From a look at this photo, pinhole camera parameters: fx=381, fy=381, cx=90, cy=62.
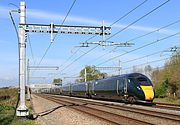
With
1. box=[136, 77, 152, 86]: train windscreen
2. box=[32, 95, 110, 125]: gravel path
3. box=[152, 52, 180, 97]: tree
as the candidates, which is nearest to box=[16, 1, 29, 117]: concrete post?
box=[32, 95, 110, 125]: gravel path

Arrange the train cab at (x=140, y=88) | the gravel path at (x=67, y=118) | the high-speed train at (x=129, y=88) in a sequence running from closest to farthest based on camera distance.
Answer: the gravel path at (x=67, y=118) < the train cab at (x=140, y=88) < the high-speed train at (x=129, y=88)

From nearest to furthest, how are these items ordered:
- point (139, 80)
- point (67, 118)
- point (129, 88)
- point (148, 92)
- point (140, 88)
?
1. point (67, 118)
2. point (140, 88)
3. point (148, 92)
4. point (139, 80)
5. point (129, 88)

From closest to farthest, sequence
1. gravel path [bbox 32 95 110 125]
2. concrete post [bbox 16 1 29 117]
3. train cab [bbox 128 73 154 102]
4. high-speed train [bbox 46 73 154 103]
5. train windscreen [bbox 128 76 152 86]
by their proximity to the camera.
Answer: gravel path [bbox 32 95 110 125]
concrete post [bbox 16 1 29 117]
train cab [bbox 128 73 154 102]
high-speed train [bbox 46 73 154 103]
train windscreen [bbox 128 76 152 86]

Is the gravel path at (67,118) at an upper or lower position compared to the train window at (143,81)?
lower

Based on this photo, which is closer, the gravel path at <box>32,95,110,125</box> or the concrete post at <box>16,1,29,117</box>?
the gravel path at <box>32,95,110,125</box>

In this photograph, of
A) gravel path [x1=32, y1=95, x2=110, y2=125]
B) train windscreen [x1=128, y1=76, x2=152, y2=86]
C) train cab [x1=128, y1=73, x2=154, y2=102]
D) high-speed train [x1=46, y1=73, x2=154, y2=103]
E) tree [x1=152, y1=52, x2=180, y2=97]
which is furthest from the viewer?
tree [x1=152, y1=52, x2=180, y2=97]

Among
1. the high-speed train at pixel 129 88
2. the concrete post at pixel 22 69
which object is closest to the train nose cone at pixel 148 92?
the high-speed train at pixel 129 88

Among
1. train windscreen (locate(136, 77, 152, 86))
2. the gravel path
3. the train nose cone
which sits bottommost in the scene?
the gravel path

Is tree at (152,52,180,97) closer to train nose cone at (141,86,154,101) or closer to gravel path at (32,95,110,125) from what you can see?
train nose cone at (141,86,154,101)

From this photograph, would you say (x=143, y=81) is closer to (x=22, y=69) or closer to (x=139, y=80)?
(x=139, y=80)

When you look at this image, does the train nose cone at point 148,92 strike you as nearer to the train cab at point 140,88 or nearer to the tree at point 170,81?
the train cab at point 140,88

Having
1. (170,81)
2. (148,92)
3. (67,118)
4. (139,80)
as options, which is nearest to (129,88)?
(139,80)

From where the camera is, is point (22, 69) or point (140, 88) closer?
point (22, 69)

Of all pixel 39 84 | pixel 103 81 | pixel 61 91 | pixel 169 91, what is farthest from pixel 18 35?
pixel 39 84
